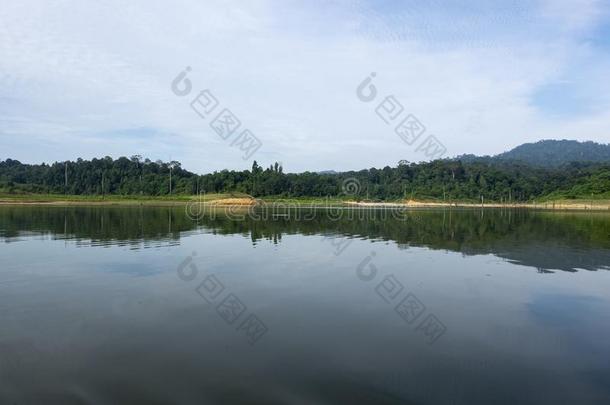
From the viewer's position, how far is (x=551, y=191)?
156 m

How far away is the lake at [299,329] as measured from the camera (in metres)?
6.76

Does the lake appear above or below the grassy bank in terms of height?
below

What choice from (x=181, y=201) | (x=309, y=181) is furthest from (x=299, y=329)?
(x=309, y=181)

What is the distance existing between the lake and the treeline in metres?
115

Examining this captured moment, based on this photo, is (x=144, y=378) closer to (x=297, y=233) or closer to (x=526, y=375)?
(x=526, y=375)

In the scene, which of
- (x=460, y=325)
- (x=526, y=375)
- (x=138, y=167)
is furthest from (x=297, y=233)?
(x=138, y=167)

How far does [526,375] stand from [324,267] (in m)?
10.8

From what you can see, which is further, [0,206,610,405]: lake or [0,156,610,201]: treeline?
[0,156,610,201]: treeline

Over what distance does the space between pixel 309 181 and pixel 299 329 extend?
144 metres

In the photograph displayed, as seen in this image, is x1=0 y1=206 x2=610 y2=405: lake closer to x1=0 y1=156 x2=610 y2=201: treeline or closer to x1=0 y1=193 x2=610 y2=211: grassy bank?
x1=0 y1=193 x2=610 y2=211: grassy bank

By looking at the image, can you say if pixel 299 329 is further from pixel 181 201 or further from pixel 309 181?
pixel 309 181

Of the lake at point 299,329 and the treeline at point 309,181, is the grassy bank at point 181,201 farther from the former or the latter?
the lake at point 299,329

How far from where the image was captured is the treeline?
446 ft

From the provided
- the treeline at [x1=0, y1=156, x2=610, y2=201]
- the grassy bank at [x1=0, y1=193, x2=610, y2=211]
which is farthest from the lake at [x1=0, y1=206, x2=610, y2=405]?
the treeline at [x1=0, y1=156, x2=610, y2=201]
